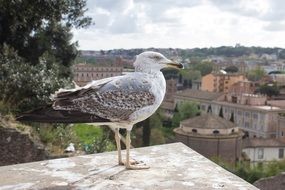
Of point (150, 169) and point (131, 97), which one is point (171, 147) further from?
point (131, 97)

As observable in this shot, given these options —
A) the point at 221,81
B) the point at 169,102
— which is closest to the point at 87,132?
the point at 169,102

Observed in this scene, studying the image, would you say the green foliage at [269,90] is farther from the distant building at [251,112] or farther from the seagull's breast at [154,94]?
the seagull's breast at [154,94]

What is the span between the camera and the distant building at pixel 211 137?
31.0 metres

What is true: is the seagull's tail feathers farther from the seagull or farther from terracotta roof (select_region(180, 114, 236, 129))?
terracotta roof (select_region(180, 114, 236, 129))

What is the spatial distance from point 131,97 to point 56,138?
387cm

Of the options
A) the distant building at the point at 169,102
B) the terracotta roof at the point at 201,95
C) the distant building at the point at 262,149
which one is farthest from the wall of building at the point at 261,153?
the terracotta roof at the point at 201,95

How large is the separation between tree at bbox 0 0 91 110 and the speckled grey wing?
13.2ft

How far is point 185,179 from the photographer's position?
134 inches

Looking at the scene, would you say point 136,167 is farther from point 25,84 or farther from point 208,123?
point 208,123

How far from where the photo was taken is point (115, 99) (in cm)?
341

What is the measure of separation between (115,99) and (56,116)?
430mm

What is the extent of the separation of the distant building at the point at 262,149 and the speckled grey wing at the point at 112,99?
35.4 metres

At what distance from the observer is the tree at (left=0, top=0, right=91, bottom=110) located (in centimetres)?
763

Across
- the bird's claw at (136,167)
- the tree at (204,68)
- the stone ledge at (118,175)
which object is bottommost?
the tree at (204,68)
